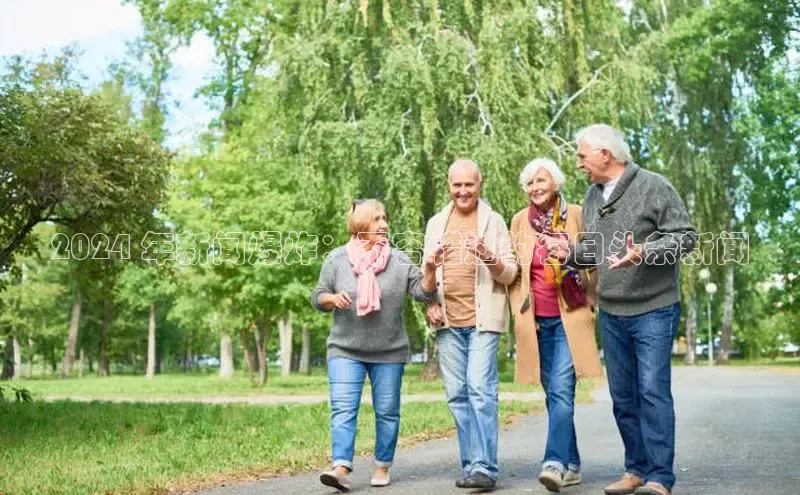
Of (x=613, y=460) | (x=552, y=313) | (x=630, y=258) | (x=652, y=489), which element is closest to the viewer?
(x=652, y=489)

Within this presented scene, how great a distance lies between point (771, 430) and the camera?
10977mm

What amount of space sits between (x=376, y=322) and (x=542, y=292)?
3.70 ft

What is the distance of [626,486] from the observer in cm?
641

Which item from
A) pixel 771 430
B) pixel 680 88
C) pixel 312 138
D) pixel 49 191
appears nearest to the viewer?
pixel 771 430

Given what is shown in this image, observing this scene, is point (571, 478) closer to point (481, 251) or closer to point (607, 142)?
point (481, 251)

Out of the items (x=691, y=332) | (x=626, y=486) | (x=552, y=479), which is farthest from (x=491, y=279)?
(x=691, y=332)

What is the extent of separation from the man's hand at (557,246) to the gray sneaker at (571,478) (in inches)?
53.7

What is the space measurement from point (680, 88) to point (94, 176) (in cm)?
2943

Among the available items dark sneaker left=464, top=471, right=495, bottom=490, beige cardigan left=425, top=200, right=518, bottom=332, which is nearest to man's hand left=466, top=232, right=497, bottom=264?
beige cardigan left=425, top=200, right=518, bottom=332

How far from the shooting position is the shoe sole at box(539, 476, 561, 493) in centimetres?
635

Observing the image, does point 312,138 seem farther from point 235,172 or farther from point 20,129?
point 20,129

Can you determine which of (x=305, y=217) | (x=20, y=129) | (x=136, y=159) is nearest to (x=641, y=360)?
(x=20, y=129)

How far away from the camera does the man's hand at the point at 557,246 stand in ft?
21.8

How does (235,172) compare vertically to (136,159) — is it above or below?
above
